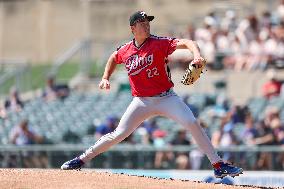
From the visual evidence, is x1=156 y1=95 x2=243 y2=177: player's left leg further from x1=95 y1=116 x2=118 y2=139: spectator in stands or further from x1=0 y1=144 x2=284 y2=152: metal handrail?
x1=95 y1=116 x2=118 y2=139: spectator in stands

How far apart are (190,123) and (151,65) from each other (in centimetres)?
75

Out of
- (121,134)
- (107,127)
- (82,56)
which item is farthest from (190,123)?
(82,56)

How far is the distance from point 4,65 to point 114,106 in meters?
4.93

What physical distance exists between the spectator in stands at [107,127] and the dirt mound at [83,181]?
6.14m

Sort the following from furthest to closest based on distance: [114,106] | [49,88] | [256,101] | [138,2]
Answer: [138,2], [49,88], [114,106], [256,101]

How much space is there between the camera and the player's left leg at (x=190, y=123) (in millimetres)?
10836

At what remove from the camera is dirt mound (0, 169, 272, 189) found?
10.4m

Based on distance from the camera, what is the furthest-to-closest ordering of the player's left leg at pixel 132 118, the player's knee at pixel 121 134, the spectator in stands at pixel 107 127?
the spectator in stands at pixel 107 127 → the player's knee at pixel 121 134 → the player's left leg at pixel 132 118

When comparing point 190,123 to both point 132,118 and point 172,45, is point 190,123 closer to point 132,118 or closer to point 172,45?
point 132,118

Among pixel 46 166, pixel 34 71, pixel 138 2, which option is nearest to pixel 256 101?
pixel 46 166

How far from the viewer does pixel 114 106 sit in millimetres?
19641

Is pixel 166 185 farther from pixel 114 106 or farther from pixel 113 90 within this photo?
pixel 113 90

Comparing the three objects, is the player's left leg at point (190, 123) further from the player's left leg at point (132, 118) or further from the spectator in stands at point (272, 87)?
the spectator in stands at point (272, 87)

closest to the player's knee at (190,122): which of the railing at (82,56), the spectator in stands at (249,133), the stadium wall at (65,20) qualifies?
the spectator in stands at (249,133)
